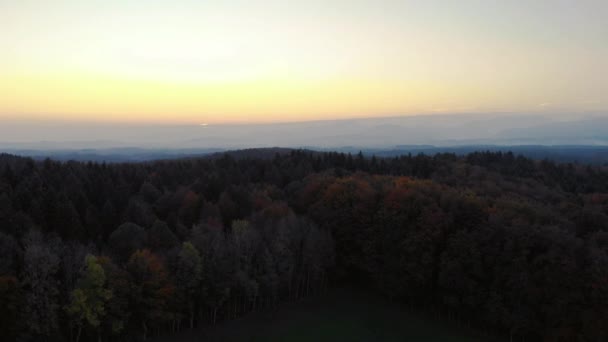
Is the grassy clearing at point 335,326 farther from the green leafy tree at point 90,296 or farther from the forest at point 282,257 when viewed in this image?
the green leafy tree at point 90,296

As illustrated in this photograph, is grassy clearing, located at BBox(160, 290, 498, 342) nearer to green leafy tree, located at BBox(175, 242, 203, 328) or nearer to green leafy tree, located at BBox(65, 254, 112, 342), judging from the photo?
green leafy tree, located at BBox(175, 242, 203, 328)

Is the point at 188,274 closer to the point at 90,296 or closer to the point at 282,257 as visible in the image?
the point at 90,296

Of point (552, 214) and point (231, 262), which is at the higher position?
point (552, 214)

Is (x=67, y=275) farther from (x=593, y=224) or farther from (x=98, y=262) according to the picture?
(x=593, y=224)

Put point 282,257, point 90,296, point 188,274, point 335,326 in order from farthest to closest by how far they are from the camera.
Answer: point 282,257 → point 335,326 → point 188,274 → point 90,296

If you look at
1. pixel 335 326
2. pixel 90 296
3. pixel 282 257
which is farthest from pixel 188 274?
pixel 335 326

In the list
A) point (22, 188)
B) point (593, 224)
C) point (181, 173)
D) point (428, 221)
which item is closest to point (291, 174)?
point (181, 173)

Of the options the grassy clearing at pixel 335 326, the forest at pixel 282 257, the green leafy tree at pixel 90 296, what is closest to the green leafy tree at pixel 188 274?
the forest at pixel 282 257

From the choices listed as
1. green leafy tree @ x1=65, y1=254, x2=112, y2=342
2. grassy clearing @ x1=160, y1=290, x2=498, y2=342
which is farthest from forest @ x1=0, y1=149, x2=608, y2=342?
grassy clearing @ x1=160, y1=290, x2=498, y2=342
